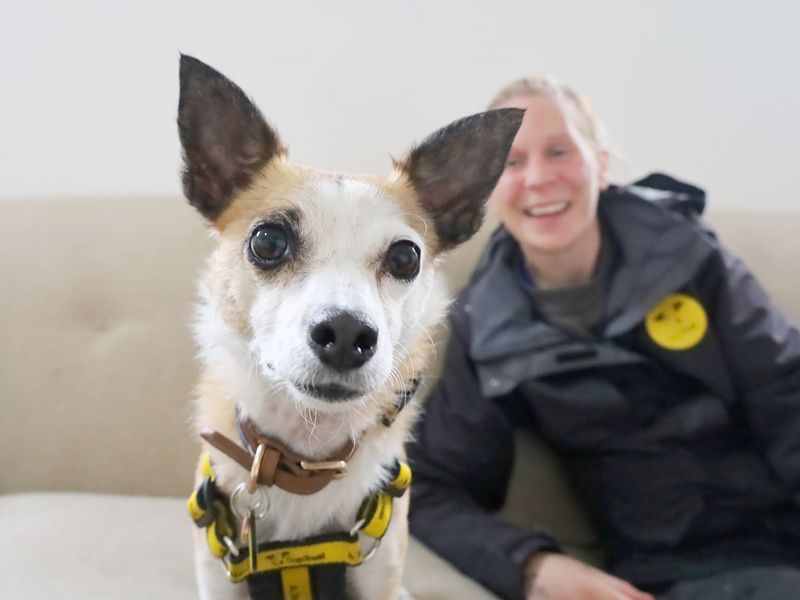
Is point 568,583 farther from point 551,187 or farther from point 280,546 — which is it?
point 551,187

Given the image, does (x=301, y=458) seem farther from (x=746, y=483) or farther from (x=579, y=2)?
(x=579, y=2)

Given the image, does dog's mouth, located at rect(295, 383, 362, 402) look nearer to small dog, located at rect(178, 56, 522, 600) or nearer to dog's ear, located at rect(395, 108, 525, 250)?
small dog, located at rect(178, 56, 522, 600)

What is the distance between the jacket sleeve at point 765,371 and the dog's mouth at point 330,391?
733 millimetres

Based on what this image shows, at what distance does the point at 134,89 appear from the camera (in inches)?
65.6

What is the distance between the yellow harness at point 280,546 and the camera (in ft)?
2.78

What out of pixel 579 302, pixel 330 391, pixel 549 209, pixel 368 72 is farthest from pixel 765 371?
pixel 368 72

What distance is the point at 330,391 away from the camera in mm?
758

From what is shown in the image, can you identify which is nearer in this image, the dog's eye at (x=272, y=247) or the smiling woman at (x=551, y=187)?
the dog's eye at (x=272, y=247)

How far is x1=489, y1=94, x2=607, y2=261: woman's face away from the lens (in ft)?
4.13

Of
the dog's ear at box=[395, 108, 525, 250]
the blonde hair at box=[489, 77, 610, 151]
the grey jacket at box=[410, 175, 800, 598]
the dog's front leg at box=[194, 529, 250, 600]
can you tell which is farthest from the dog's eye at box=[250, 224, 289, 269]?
the blonde hair at box=[489, 77, 610, 151]

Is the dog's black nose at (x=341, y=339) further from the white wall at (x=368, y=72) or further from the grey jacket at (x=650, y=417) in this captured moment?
the white wall at (x=368, y=72)

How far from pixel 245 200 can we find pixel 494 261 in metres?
0.60

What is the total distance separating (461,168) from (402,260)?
0.57ft

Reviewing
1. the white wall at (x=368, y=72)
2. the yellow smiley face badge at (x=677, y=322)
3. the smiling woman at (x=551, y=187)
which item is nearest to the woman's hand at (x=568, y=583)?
the yellow smiley face badge at (x=677, y=322)
